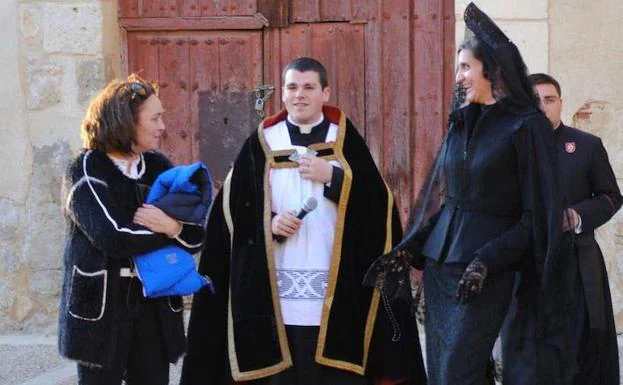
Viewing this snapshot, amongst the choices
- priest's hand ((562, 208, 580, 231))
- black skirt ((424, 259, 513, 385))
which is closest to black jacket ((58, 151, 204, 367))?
black skirt ((424, 259, 513, 385))

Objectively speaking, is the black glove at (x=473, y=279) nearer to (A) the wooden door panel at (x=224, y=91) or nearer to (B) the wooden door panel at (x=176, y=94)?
(A) the wooden door panel at (x=224, y=91)

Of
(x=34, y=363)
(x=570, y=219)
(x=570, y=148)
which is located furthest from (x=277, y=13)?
(x=570, y=219)

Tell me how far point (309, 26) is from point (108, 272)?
327cm

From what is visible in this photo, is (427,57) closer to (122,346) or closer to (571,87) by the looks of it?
(571,87)

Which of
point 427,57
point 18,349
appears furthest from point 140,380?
point 427,57

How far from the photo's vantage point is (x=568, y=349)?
4.80m

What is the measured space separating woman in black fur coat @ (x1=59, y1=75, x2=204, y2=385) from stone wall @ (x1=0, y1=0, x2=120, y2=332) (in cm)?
287

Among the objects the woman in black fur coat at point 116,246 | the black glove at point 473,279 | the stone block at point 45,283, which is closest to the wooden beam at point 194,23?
the stone block at point 45,283

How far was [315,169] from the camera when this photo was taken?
513 centimetres

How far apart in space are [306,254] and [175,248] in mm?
575

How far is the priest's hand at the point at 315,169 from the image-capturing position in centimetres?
513

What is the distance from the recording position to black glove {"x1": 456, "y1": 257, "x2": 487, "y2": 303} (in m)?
4.53

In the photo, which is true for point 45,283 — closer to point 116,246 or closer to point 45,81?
point 45,81

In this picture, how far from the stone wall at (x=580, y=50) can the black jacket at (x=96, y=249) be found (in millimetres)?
3027
